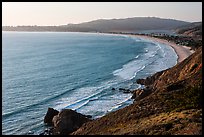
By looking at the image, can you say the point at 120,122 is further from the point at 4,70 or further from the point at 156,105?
the point at 4,70

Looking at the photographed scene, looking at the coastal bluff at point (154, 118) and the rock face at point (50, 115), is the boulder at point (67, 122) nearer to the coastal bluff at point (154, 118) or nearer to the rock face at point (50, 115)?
the coastal bluff at point (154, 118)

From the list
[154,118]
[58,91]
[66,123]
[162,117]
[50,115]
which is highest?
[162,117]

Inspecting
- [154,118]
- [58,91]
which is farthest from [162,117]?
[58,91]

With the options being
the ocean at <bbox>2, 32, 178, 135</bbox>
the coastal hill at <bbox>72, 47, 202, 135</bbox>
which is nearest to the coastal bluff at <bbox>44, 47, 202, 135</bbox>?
the coastal hill at <bbox>72, 47, 202, 135</bbox>

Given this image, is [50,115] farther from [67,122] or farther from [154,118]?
[154,118]

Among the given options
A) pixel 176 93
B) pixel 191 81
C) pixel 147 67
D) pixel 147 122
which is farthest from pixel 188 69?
pixel 147 67

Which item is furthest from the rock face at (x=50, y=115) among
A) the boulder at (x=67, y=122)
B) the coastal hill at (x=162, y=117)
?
the coastal hill at (x=162, y=117)

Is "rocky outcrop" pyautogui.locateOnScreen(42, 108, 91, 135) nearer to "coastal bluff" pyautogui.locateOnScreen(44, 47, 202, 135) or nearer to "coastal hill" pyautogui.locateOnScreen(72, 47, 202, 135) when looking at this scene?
"coastal bluff" pyautogui.locateOnScreen(44, 47, 202, 135)

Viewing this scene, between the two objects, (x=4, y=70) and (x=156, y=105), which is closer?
(x=156, y=105)
